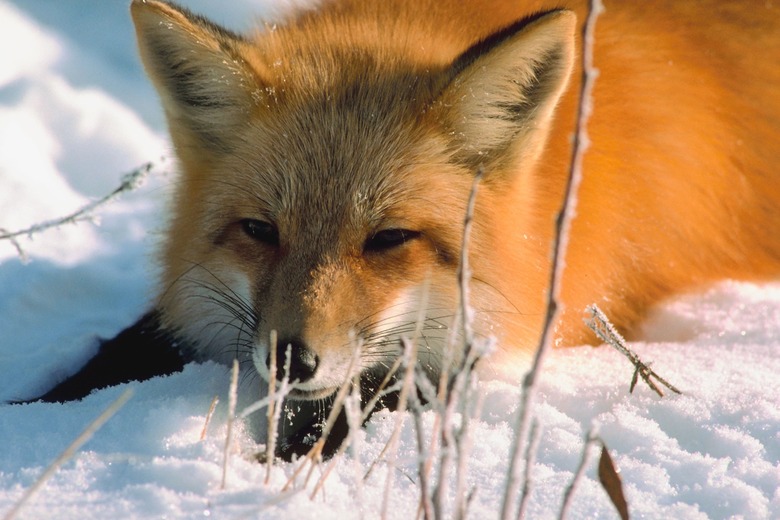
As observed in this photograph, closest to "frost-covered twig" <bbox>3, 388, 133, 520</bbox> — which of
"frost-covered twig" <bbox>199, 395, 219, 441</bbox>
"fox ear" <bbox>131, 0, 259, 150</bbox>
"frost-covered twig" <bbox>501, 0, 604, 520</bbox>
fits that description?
"frost-covered twig" <bbox>199, 395, 219, 441</bbox>

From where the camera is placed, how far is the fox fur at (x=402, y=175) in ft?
8.44

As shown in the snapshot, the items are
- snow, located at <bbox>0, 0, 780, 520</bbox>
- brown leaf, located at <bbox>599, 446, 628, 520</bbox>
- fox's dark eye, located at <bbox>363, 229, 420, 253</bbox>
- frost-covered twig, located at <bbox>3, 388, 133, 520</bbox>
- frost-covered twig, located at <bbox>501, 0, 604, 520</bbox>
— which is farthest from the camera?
fox's dark eye, located at <bbox>363, 229, 420, 253</bbox>

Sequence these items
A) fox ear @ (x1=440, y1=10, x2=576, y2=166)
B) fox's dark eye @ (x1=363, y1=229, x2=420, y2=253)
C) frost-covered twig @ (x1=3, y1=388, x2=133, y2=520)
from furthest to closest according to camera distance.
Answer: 1. fox's dark eye @ (x1=363, y1=229, x2=420, y2=253)
2. fox ear @ (x1=440, y1=10, x2=576, y2=166)
3. frost-covered twig @ (x1=3, y1=388, x2=133, y2=520)

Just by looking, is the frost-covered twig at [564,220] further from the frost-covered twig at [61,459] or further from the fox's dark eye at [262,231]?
the fox's dark eye at [262,231]

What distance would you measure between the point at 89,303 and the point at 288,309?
199 centimetres

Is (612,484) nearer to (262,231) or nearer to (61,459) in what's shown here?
(61,459)

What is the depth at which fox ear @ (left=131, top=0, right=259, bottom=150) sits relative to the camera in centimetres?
272

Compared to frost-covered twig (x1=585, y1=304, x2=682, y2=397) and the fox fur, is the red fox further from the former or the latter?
frost-covered twig (x1=585, y1=304, x2=682, y2=397)

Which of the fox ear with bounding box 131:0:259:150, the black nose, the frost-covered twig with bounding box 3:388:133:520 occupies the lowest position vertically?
the frost-covered twig with bounding box 3:388:133:520

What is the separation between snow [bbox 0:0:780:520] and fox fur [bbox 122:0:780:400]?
0.87 feet

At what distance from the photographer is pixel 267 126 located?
2.82 m

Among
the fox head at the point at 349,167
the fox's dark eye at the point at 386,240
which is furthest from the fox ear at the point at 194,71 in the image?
the fox's dark eye at the point at 386,240

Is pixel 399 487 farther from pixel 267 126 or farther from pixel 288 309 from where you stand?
pixel 267 126

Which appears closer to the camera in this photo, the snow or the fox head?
the snow
